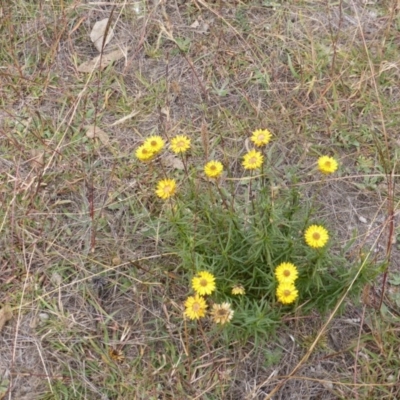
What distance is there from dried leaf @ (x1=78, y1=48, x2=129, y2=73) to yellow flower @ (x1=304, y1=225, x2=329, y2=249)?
1.43m

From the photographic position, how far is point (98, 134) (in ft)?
8.63

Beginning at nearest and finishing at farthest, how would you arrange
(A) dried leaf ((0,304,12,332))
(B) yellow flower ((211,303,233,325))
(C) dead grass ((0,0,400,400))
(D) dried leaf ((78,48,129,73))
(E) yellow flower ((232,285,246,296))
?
(B) yellow flower ((211,303,233,325)) < (E) yellow flower ((232,285,246,296)) < (C) dead grass ((0,0,400,400)) < (A) dried leaf ((0,304,12,332)) < (D) dried leaf ((78,48,129,73))

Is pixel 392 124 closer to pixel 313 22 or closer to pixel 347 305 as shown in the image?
pixel 313 22

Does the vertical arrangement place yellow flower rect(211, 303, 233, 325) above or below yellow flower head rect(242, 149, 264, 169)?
below

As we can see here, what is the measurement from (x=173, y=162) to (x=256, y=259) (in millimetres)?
713

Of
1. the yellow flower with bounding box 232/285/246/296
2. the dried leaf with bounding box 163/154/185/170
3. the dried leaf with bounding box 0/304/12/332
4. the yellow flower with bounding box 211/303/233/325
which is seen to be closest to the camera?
the yellow flower with bounding box 211/303/233/325

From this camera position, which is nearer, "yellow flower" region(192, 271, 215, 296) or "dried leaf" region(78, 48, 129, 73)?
"yellow flower" region(192, 271, 215, 296)

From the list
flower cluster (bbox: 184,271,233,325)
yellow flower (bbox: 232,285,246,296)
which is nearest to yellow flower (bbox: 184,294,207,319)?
flower cluster (bbox: 184,271,233,325)

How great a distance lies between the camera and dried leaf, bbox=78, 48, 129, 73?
2816 mm

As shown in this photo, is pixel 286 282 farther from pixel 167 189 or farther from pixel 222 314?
pixel 167 189

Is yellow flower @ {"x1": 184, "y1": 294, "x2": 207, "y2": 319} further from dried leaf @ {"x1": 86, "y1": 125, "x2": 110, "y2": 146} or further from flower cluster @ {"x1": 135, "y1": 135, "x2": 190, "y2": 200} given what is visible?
dried leaf @ {"x1": 86, "y1": 125, "x2": 110, "y2": 146}

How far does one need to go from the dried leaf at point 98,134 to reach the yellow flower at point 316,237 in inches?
43.0

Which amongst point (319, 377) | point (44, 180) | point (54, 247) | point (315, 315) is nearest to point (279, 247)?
point (315, 315)

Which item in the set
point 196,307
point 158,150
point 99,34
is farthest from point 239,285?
point 99,34
